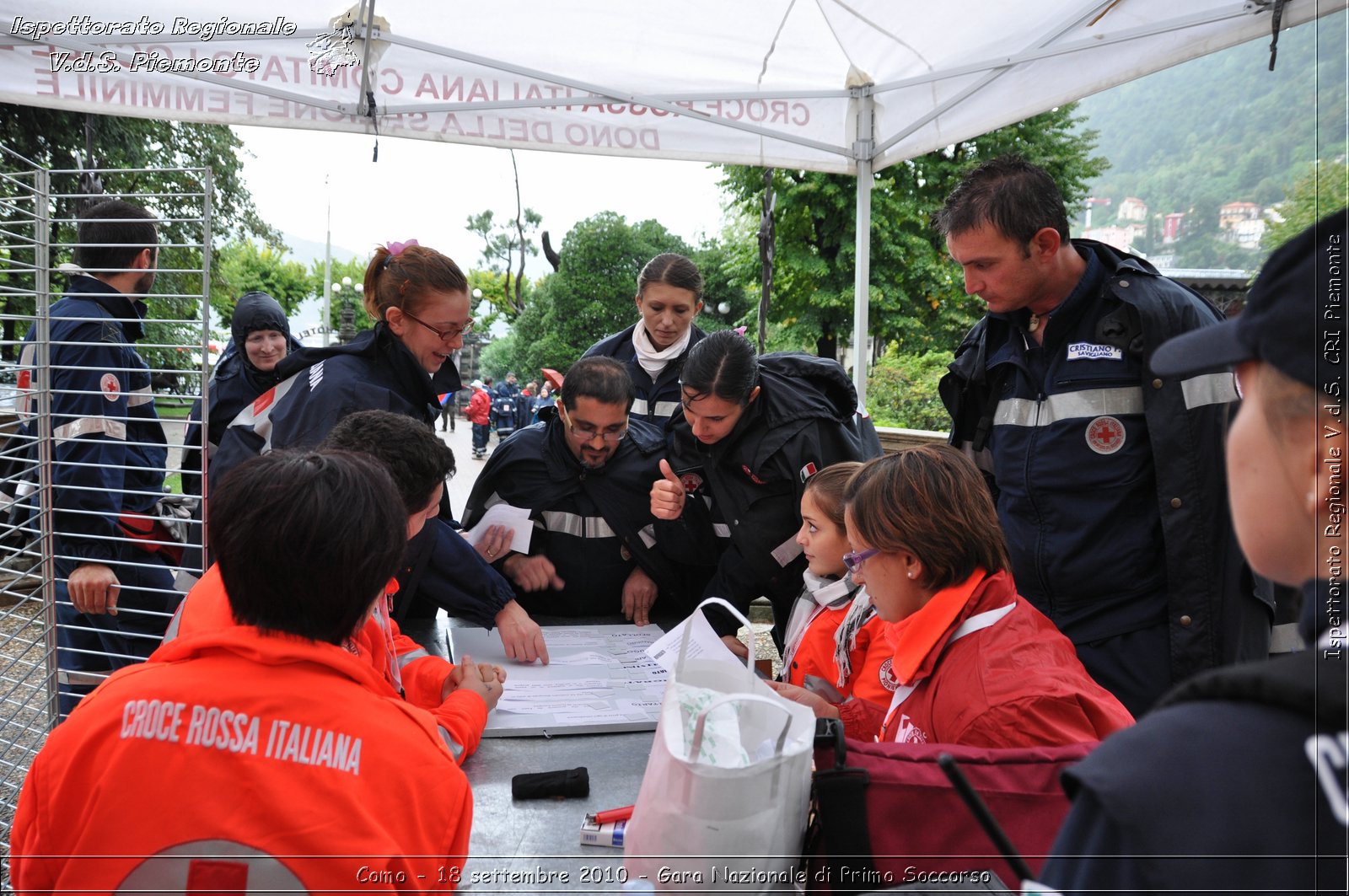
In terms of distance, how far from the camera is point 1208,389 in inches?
84.1

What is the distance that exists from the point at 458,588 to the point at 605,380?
A: 83 centimetres

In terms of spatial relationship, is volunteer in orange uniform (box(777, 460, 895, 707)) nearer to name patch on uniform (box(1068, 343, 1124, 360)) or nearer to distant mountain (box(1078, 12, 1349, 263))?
name patch on uniform (box(1068, 343, 1124, 360))

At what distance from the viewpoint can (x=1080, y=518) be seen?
7.49 ft

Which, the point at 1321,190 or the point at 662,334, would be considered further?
the point at 662,334

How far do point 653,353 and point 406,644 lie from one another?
2086mm

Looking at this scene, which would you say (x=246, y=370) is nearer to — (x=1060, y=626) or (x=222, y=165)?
(x=1060, y=626)

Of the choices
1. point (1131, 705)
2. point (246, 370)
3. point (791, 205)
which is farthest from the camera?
point (791, 205)

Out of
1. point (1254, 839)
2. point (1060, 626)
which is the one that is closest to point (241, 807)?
point (1254, 839)

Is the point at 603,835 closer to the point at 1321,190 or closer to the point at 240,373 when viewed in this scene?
the point at 1321,190

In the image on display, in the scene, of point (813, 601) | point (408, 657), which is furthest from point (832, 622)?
point (408, 657)

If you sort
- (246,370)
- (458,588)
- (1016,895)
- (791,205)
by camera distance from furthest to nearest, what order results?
(791,205) → (246,370) → (458,588) → (1016,895)

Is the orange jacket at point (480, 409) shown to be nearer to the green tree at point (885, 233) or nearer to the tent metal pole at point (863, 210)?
the green tree at point (885, 233)

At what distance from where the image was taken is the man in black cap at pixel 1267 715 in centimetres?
62

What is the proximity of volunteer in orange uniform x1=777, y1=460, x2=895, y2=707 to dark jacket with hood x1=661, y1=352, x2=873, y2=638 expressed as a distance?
329 mm
